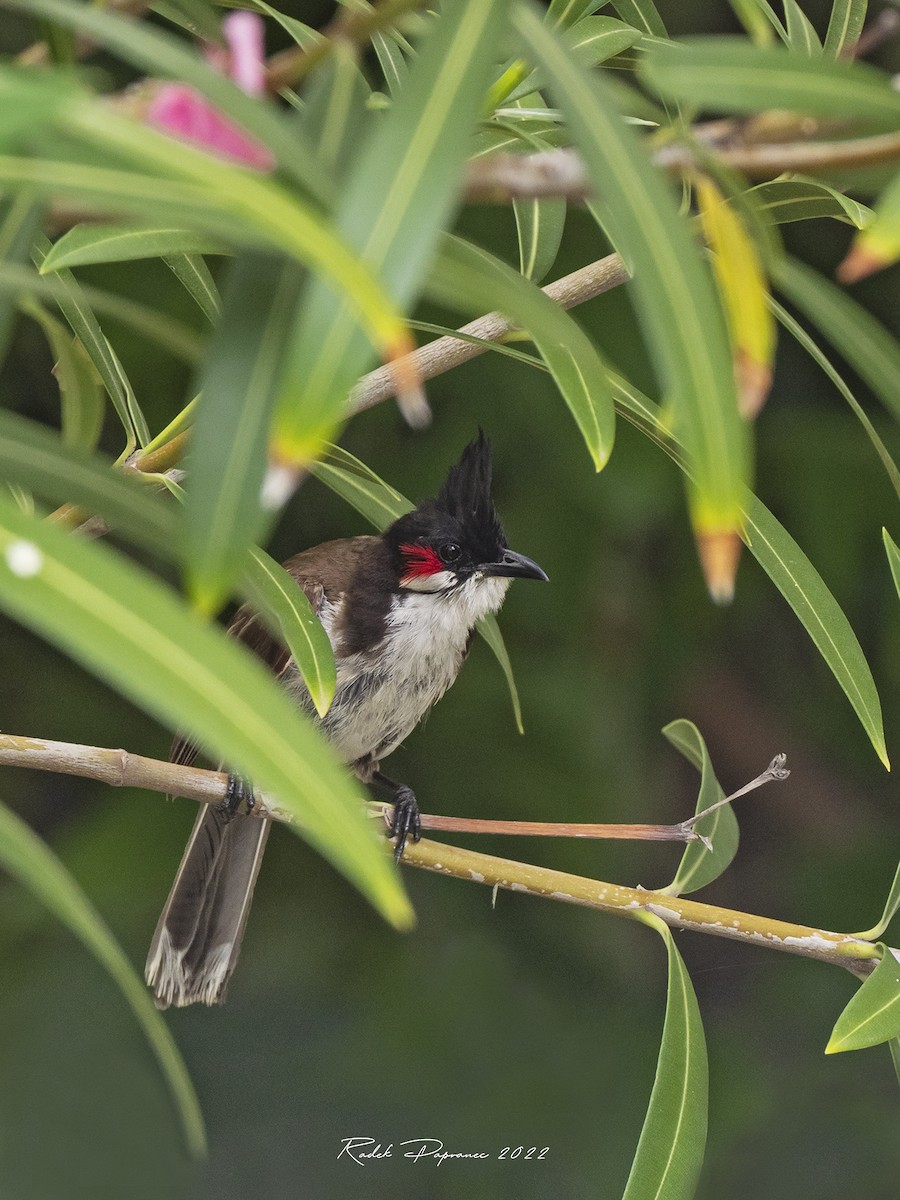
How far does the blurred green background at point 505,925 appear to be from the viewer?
2.57 m

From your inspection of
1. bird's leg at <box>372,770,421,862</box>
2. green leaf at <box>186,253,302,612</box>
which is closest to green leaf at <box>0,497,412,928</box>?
green leaf at <box>186,253,302,612</box>

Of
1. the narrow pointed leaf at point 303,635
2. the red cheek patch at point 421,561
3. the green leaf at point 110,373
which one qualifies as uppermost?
the green leaf at point 110,373

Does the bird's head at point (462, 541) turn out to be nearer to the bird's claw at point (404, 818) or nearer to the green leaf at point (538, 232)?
the bird's claw at point (404, 818)

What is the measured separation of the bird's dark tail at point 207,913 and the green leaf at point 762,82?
163 centimetres

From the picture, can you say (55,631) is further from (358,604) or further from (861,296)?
(861,296)

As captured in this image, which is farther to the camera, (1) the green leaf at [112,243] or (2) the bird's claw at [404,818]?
(2) the bird's claw at [404,818]

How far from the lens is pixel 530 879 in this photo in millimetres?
1188

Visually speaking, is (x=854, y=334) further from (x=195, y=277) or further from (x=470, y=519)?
(x=470, y=519)

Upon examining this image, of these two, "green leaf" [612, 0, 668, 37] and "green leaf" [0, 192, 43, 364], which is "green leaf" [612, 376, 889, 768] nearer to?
"green leaf" [612, 0, 668, 37]

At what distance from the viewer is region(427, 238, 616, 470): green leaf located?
1.88 feet

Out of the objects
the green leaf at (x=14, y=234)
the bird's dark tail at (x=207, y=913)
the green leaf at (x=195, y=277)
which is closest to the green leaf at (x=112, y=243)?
the green leaf at (x=14, y=234)

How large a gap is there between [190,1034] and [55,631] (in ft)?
8.28

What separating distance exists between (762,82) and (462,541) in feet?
5.00

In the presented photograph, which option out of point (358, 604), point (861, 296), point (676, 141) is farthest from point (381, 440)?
point (676, 141)
